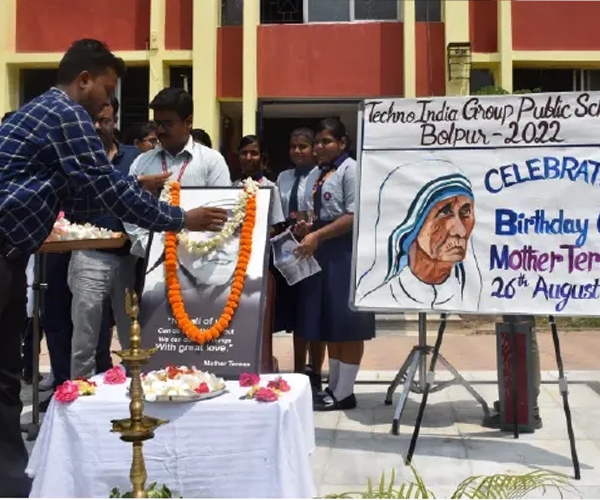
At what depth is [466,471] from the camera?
3723 mm

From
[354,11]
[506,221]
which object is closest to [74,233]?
[506,221]

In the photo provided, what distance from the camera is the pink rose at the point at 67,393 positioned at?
2.91 metres

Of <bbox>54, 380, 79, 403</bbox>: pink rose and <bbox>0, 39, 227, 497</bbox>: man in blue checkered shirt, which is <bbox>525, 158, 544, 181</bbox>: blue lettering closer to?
<bbox>0, 39, 227, 497</bbox>: man in blue checkered shirt

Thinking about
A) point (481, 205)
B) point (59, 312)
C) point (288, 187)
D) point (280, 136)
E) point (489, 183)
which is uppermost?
point (280, 136)

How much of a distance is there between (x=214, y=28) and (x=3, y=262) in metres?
9.70

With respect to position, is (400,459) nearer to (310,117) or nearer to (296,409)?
(296,409)

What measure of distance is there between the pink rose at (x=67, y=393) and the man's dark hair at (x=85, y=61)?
3.96 ft

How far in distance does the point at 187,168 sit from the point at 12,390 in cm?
144

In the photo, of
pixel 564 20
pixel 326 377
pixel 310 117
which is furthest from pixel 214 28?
pixel 326 377

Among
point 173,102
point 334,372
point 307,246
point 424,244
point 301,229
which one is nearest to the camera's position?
point 173,102

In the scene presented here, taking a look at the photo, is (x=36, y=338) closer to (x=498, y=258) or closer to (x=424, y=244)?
(x=424, y=244)

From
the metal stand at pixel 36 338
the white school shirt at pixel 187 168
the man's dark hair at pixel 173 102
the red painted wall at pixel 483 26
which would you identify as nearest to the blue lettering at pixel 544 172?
the white school shirt at pixel 187 168

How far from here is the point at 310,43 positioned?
1186 cm

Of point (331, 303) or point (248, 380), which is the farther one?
point (331, 303)
